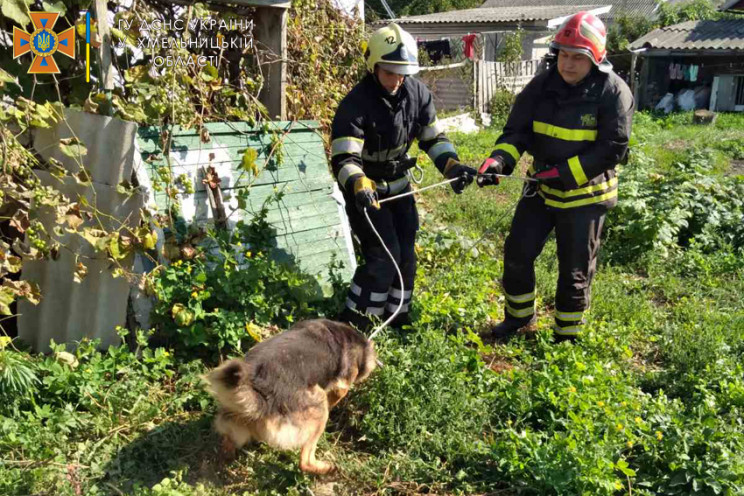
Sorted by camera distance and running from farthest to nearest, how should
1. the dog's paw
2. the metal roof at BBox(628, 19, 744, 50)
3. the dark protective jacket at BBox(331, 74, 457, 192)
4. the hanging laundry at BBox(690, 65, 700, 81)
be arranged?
1. the hanging laundry at BBox(690, 65, 700, 81)
2. the metal roof at BBox(628, 19, 744, 50)
3. the dark protective jacket at BBox(331, 74, 457, 192)
4. the dog's paw

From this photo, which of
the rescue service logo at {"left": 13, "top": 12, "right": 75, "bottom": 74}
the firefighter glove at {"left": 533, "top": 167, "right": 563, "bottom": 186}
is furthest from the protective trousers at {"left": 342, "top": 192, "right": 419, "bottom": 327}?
the rescue service logo at {"left": 13, "top": 12, "right": 75, "bottom": 74}

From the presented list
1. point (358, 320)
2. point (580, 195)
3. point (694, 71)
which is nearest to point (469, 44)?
point (694, 71)

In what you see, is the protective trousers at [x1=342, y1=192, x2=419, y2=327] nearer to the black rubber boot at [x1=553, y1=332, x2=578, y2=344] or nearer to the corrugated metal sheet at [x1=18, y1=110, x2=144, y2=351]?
the black rubber boot at [x1=553, y1=332, x2=578, y2=344]

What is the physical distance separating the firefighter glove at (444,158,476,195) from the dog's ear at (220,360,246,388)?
7.74ft

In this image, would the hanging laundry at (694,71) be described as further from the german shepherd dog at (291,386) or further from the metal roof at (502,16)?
the german shepherd dog at (291,386)

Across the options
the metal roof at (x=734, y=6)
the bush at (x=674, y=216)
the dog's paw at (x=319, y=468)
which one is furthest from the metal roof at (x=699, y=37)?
the dog's paw at (x=319, y=468)

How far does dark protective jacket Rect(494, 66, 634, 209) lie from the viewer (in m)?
4.54

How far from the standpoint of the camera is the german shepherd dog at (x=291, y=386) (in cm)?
311

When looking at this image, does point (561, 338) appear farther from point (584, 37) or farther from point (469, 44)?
point (469, 44)

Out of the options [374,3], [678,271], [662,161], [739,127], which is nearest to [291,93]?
[678,271]

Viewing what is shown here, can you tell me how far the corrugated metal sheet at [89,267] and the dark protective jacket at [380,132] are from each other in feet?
4.73

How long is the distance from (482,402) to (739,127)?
1435cm

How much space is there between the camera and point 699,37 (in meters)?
21.3

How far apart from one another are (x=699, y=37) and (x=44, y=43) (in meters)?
22.3
